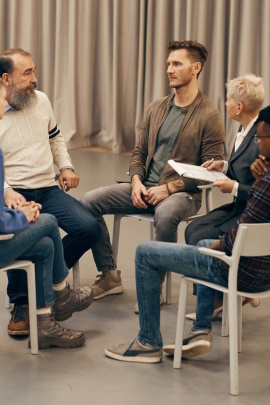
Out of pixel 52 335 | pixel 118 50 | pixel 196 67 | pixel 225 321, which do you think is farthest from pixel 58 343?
pixel 118 50

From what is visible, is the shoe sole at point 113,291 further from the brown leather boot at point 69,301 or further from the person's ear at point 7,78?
the person's ear at point 7,78

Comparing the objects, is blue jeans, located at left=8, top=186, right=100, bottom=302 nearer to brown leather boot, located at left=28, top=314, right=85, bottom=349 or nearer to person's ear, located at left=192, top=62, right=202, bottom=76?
brown leather boot, located at left=28, top=314, right=85, bottom=349

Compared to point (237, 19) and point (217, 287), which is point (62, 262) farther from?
point (237, 19)

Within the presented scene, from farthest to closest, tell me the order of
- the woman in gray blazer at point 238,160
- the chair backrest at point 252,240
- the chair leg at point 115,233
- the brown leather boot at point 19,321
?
the chair leg at point 115,233, the woman in gray blazer at point 238,160, the brown leather boot at point 19,321, the chair backrest at point 252,240

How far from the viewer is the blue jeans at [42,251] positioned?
10.9 feet

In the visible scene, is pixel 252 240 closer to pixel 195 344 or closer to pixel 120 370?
pixel 195 344

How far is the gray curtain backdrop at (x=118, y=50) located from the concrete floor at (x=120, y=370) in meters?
3.81

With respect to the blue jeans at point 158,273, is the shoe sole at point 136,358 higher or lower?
lower

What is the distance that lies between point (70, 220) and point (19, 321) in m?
0.60

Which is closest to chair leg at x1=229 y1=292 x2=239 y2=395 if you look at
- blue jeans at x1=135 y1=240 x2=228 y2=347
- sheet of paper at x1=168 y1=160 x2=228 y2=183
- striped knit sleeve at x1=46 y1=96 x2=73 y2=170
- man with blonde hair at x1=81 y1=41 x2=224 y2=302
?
blue jeans at x1=135 y1=240 x2=228 y2=347

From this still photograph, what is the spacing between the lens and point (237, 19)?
288 inches

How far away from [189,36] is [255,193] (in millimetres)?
4761

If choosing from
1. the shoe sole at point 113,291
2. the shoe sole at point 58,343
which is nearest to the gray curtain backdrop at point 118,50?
the shoe sole at point 113,291

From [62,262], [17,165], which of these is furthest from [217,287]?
[17,165]
